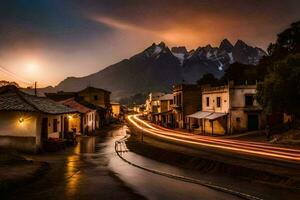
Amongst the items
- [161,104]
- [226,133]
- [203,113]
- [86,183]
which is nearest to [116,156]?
[86,183]

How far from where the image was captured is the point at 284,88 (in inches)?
1542

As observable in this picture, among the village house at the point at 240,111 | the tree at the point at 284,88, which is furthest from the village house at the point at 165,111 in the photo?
the tree at the point at 284,88

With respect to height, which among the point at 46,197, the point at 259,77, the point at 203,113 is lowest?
the point at 46,197

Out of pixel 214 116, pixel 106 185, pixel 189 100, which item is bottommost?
pixel 106 185

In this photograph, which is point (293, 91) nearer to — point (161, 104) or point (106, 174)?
point (106, 174)

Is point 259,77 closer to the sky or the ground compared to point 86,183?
closer to the sky

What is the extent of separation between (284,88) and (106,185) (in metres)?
27.0

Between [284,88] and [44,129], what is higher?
[284,88]

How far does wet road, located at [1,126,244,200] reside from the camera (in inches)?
624

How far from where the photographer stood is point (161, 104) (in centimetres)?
10288

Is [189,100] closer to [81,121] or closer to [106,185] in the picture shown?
[81,121]

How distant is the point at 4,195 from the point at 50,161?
10.7 metres

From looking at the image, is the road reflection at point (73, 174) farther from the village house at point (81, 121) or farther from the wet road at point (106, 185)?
the village house at point (81, 121)

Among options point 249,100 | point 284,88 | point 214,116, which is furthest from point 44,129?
point 249,100
